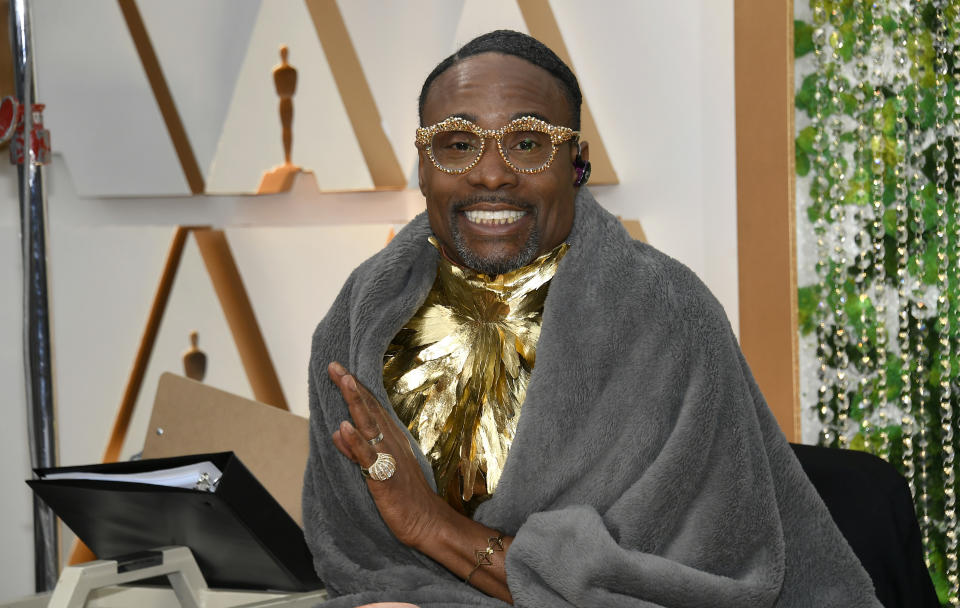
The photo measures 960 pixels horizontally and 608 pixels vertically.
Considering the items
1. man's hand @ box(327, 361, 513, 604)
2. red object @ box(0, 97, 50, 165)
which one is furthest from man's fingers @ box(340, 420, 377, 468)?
red object @ box(0, 97, 50, 165)

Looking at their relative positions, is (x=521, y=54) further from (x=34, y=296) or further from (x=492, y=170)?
(x=34, y=296)

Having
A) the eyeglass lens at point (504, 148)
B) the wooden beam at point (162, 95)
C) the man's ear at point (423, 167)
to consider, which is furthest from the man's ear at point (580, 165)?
the wooden beam at point (162, 95)

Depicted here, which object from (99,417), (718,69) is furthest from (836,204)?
(99,417)

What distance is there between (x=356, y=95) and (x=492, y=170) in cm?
173

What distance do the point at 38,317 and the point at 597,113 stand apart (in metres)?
1.63

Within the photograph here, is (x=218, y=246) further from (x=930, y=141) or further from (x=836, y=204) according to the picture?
(x=930, y=141)

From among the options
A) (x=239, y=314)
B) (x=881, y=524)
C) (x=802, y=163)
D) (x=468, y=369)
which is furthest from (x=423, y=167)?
(x=239, y=314)

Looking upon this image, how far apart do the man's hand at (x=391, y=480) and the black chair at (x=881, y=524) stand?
69 centimetres

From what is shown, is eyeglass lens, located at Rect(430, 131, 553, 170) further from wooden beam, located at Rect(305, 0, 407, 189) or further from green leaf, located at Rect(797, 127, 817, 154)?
wooden beam, located at Rect(305, 0, 407, 189)

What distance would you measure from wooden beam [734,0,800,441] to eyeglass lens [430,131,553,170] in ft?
4.51

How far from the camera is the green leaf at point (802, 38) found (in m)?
2.79

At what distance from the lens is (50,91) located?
3572 mm

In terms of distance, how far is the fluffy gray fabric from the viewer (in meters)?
1.45

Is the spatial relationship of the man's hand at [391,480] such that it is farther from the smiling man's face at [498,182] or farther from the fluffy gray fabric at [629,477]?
the smiling man's face at [498,182]
